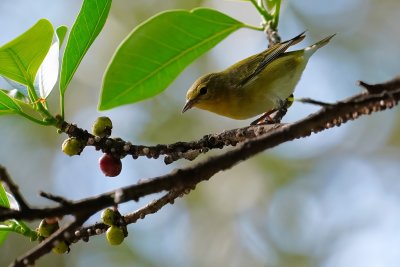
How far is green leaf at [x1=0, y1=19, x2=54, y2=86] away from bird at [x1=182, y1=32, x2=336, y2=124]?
1.60 meters

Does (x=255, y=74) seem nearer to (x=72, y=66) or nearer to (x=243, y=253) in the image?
(x=72, y=66)

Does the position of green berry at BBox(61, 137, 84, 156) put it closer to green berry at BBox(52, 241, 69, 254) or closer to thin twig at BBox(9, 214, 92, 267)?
green berry at BBox(52, 241, 69, 254)

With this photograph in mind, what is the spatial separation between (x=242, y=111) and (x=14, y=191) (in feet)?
8.30

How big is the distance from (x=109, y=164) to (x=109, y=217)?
217 mm

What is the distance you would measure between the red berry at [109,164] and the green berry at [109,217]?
168 millimetres

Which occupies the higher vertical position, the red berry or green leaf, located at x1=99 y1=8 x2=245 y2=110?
green leaf, located at x1=99 y1=8 x2=245 y2=110

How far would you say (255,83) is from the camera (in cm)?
381

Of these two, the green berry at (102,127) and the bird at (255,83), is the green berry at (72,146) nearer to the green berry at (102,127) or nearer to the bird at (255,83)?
the green berry at (102,127)

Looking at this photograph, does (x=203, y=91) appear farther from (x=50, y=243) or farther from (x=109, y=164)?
(x=50, y=243)

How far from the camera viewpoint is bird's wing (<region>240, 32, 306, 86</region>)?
362cm

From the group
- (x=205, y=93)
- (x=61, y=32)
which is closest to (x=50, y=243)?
(x=61, y=32)

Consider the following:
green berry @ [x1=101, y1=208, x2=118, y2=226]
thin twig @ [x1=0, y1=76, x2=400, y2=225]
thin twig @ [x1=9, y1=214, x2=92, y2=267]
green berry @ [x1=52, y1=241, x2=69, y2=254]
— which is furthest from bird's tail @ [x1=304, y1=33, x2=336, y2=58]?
thin twig @ [x1=9, y1=214, x2=92, y2=267]

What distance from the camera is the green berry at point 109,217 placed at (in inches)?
78.9

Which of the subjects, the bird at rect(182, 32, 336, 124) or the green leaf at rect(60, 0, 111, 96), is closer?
the green leaf at rect(60, 0, 111, 96)
